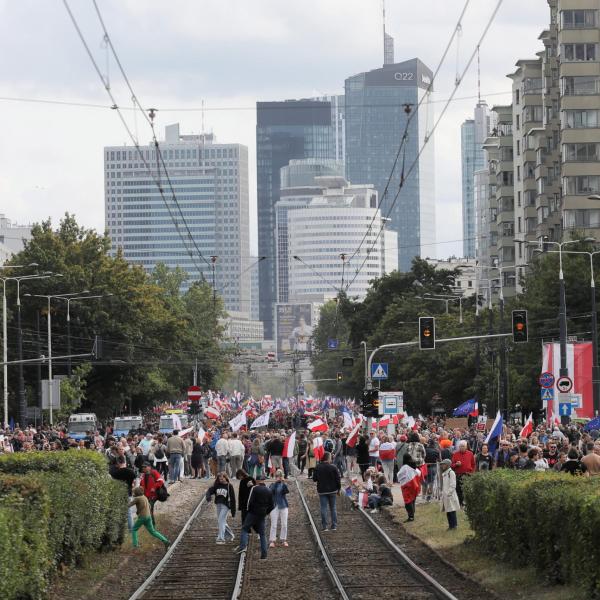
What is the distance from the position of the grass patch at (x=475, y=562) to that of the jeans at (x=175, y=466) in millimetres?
14821

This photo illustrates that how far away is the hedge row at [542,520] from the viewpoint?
16.8 meters

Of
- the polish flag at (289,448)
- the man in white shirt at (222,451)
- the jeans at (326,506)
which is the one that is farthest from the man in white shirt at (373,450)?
the jeans at (326,506)

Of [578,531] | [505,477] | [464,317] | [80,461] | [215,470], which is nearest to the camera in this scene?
[578,531]

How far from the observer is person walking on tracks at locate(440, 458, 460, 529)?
27.9 meters

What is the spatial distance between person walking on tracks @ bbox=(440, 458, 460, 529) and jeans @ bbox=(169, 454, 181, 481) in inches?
786

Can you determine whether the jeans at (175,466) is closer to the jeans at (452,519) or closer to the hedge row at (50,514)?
the hedge row at (50,514)

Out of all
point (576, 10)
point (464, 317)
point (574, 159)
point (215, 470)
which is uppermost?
point (576, 10)

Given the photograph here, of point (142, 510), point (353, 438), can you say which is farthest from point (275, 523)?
point (353, 438)

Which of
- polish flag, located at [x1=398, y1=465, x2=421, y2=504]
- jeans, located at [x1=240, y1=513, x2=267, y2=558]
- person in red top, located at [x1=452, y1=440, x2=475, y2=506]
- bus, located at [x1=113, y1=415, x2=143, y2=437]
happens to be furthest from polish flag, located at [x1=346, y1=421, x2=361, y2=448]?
bus, located at [x1=113, y1=415, x2=143, y2=437]

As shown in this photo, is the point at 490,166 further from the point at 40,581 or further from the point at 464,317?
the point at 40,581

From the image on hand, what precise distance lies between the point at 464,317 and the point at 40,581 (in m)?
89.9

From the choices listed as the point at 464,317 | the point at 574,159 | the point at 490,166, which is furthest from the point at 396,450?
the point at 490,166

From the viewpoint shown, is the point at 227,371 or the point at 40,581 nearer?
the point at 40,581

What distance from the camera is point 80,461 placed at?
82.6 ft
